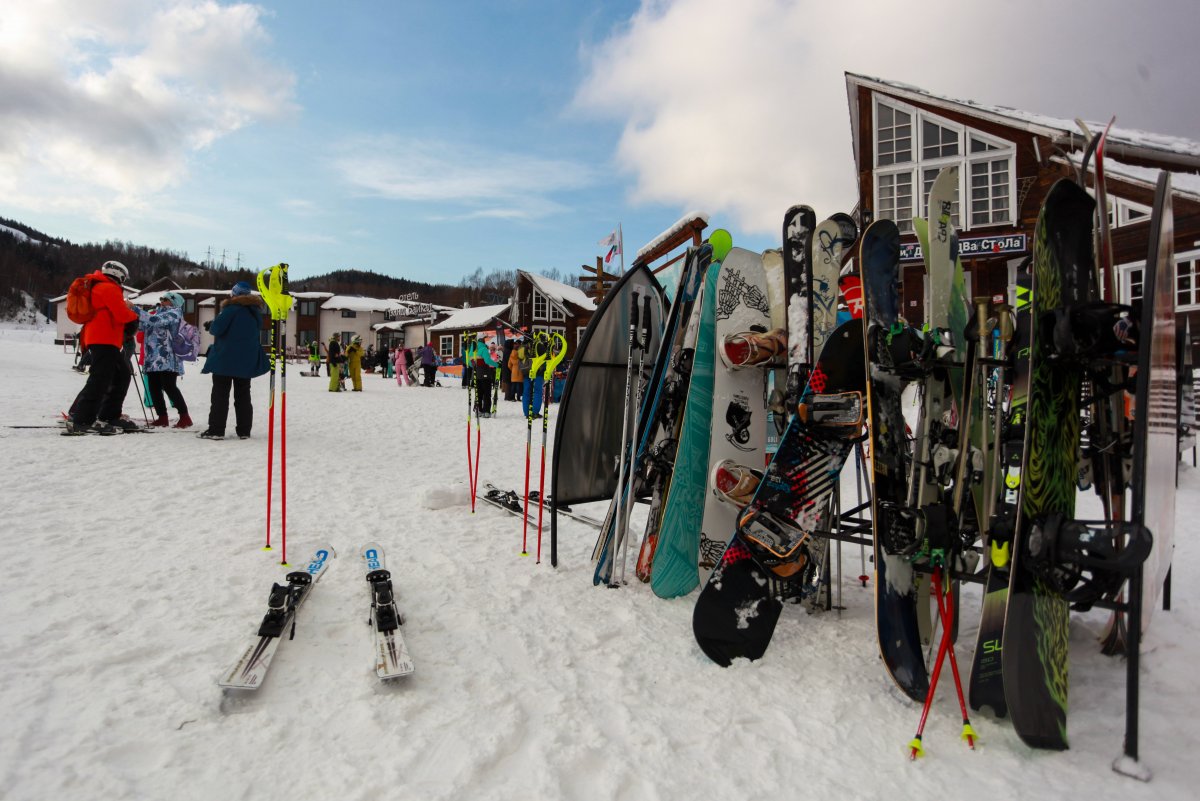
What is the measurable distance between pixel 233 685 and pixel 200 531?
6.90 ft

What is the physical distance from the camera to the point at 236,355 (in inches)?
274

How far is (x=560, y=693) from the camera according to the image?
2254mm

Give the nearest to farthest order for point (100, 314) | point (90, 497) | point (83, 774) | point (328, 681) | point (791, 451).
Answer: point (83, 774) < point (328, 681) < point (791, 451) < point (90, 497) < point (100, 314)

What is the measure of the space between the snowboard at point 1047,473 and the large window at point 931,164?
54.0ft

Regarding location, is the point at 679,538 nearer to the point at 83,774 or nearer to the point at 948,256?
the point at 948,256

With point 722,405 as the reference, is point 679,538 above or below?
below

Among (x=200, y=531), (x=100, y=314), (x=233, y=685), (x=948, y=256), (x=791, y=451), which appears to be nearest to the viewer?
(x=233, y=685)

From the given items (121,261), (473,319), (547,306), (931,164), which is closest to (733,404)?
(931,164)

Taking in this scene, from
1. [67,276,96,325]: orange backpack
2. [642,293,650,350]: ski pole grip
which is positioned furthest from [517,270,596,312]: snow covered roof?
[642,293,650,350]: ski pole grip

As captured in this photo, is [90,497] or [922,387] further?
[90,497]

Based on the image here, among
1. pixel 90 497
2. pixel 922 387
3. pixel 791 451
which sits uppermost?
pixel 922 387

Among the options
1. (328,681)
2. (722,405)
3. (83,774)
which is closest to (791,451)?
(722,405)

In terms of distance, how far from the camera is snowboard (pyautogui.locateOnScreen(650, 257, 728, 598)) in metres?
3.21

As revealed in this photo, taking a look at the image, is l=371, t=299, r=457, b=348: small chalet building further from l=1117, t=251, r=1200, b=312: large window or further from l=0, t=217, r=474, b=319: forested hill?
l=1117, t=251, r=1200, b=312: large window
